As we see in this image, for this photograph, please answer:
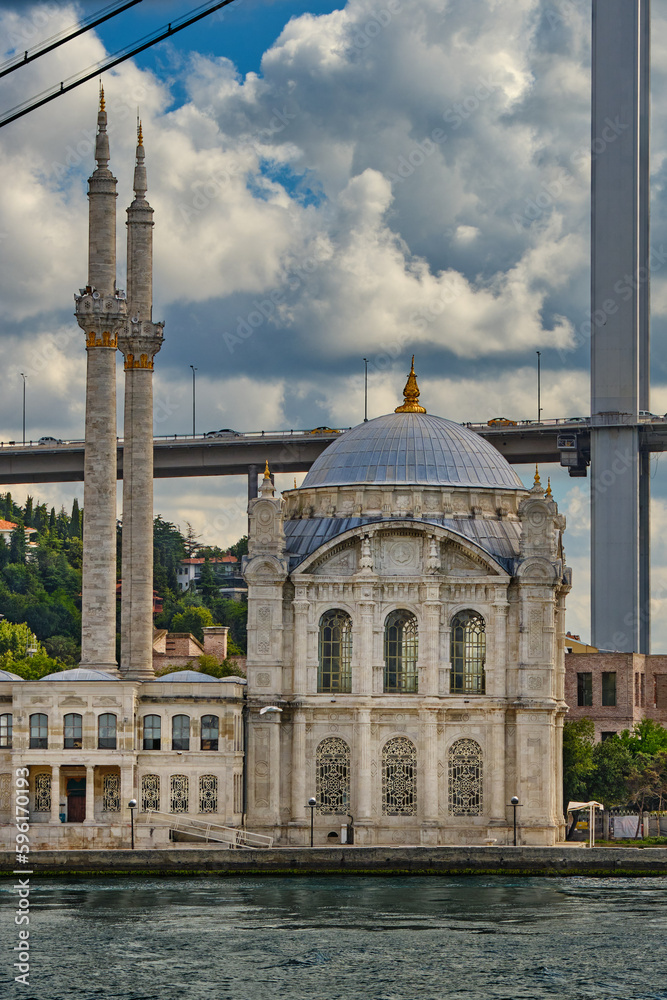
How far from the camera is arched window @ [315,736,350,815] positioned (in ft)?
284

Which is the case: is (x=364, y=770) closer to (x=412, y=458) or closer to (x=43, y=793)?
(x=43, y=793)

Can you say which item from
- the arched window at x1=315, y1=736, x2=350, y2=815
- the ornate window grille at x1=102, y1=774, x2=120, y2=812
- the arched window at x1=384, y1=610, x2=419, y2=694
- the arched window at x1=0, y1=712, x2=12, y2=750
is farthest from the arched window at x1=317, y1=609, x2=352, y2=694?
the arched window at x1=0, y1=712, x2=12, y2=750

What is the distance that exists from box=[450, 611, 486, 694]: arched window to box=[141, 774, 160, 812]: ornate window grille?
12.8 meters

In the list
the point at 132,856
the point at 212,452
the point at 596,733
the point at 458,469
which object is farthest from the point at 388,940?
the point at 212,452

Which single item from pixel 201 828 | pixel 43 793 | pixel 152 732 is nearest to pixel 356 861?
pixel 201 828

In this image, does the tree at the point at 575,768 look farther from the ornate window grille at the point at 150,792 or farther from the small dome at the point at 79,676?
the small dome at the point at 79,676

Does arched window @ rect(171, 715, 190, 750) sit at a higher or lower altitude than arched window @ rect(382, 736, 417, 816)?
higher

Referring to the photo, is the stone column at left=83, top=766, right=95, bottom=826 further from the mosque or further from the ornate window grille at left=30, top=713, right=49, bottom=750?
the ornate window grille at left=30, top=713, right=49, bottom=750

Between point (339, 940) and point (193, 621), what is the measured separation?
366 feet

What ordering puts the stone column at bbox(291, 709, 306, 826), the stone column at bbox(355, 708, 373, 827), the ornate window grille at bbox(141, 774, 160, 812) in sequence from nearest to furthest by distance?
the ornate window grille at bbox(141, 774, 160, 812) → the stone column at bbox(355, 708, 373, 827) → the stone column at bbox(291, 709, 306, 826)

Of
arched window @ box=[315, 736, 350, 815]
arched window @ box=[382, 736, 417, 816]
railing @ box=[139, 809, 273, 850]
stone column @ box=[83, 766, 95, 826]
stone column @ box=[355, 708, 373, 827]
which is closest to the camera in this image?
stone column @ box=[83, 766, 95, 826]

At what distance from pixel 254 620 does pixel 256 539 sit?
341 cm

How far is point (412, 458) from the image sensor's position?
90188 millimetres

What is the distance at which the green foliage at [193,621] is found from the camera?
172m
